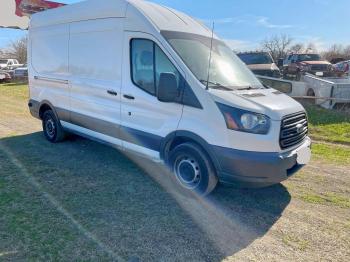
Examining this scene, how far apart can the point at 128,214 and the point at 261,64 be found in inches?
577

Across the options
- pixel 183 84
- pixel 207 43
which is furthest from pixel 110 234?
pixel 207 43

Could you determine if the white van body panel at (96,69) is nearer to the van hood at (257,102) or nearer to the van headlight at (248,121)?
the van hood at (257,102)

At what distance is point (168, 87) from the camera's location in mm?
3904

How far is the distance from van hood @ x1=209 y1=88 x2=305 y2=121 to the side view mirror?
1.49 feet

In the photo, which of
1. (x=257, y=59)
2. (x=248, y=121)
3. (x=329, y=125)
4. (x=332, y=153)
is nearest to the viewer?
(x=248, y=121)

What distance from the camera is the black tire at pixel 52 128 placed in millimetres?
6347

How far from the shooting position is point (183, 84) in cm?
393

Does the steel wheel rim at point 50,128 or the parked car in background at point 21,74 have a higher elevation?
the parked car in background at point 21,74

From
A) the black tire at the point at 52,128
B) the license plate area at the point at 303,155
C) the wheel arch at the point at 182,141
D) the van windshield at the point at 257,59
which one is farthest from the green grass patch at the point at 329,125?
the van windshield at the point at 257,59

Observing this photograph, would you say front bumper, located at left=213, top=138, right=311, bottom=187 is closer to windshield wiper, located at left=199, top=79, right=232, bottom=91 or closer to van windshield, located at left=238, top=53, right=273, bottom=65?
windshield wiper, located at left=199, top=79, right=232, bottom=91

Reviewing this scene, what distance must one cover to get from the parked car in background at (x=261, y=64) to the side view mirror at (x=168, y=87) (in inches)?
485

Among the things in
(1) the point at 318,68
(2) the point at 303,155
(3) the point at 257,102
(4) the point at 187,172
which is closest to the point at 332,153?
(2) the point at 303,155

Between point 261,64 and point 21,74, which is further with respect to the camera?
point 21,74

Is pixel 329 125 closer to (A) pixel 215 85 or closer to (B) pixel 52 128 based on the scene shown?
(A) pixel 215 85
